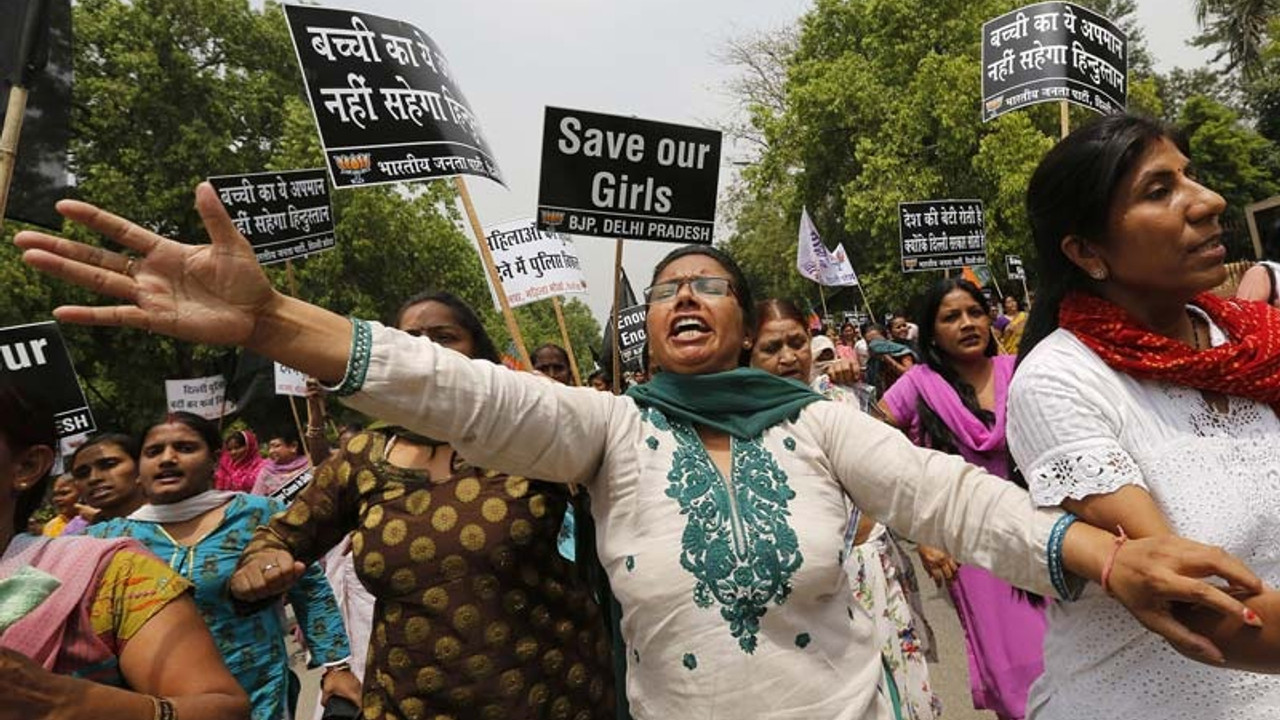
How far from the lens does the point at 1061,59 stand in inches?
235

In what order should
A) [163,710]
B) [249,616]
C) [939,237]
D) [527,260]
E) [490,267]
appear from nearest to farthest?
[163,710] < [249,616] < [490,267] < [527,260] < [939,237]

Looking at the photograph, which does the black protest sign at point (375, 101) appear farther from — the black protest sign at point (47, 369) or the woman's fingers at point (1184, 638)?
the woman's fingers at point (1184, 638)

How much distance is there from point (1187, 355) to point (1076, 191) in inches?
14.5

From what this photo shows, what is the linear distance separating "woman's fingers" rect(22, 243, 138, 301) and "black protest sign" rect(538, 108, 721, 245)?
251cm

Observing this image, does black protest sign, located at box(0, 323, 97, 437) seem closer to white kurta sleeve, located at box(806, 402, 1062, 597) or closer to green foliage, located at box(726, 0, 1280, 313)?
white kurta sleeve, located at box(806, 402, 1062, 597)

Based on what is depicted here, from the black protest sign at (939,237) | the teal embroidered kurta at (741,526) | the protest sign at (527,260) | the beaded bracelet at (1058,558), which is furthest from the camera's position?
the black protest sign at (939,237)

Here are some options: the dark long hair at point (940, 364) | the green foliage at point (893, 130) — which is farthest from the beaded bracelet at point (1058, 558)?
the green foliage at point (893, 130)

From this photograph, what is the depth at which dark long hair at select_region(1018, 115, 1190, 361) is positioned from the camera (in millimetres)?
1752

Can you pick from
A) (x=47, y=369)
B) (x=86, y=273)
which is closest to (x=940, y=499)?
(x=86, y=273)

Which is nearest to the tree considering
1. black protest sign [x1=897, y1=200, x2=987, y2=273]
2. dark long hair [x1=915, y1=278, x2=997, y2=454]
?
black protest sign [x1=897, y1=200, x2=987, y2=273]

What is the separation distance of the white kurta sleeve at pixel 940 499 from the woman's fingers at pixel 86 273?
1330 mm

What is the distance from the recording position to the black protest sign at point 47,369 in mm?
4547

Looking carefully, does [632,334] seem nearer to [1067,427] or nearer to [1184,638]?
[1067,427]

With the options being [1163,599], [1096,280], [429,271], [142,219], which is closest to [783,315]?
[1096,280]
